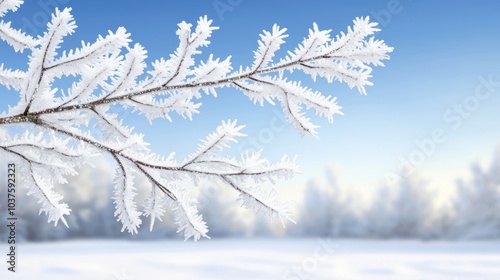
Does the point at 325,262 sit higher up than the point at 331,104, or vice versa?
the point at 331,104

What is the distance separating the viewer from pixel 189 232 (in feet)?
4.83

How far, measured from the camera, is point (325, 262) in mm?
14703

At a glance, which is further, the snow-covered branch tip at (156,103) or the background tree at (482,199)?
the background tree at (482,199)

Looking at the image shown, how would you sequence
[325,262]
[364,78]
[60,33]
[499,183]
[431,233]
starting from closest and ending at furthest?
[60,33] → [364,78] → [325,262] → [499,183] → [431,233]

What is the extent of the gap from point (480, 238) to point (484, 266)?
12867 mm

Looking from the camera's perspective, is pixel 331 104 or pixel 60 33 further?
pixel 331 104

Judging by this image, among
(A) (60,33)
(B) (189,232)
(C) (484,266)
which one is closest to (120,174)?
(B) (189,232)

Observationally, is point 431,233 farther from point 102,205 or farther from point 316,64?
point 316,64

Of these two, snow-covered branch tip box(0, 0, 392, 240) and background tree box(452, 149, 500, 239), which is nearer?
snow-covered branch tip box(0, 0, 392, 240)

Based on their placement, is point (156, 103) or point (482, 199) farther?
point (482, 199)

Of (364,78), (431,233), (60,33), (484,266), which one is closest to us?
(60,33)

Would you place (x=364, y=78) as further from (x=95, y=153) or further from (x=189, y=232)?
(x=95, y=153)

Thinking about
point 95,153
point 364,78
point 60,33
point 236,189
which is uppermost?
point 60,33

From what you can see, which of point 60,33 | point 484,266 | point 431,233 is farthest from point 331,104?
point 431,233
